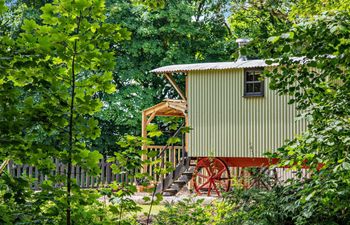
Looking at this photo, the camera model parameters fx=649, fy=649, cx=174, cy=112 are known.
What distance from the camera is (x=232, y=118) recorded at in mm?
18750

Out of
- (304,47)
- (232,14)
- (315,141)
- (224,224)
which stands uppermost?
(232,14)

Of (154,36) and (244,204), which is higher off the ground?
(154,36)

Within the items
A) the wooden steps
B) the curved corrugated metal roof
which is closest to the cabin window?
the curved corrugated metal roof

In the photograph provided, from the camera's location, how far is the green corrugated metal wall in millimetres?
18156

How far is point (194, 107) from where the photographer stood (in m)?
19.3

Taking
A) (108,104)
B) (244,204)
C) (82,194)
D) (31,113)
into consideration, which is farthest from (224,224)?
(108,104)

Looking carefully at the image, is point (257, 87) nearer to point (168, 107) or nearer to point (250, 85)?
point (250, 85)

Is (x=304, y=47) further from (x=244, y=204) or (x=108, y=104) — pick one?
(x=108, y=104)

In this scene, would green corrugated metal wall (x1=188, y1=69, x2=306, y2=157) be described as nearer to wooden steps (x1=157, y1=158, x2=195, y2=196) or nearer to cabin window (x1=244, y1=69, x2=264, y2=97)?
cabin window (x1=244, y1=69, x2=264, y2=97)

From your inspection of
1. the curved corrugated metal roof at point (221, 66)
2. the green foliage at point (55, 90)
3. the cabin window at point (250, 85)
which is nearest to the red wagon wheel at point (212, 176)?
the cabin window at point (250, 85)

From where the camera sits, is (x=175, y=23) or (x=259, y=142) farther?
(x=175, y=23)

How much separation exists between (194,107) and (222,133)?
1.20 meters

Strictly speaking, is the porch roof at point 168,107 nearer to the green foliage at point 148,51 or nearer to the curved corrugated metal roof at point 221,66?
the curved corrugated metal roof at point 221,66

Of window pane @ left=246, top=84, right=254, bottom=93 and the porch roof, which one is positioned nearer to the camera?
window pane @ left=246, top=84, right=254, bottom=93
